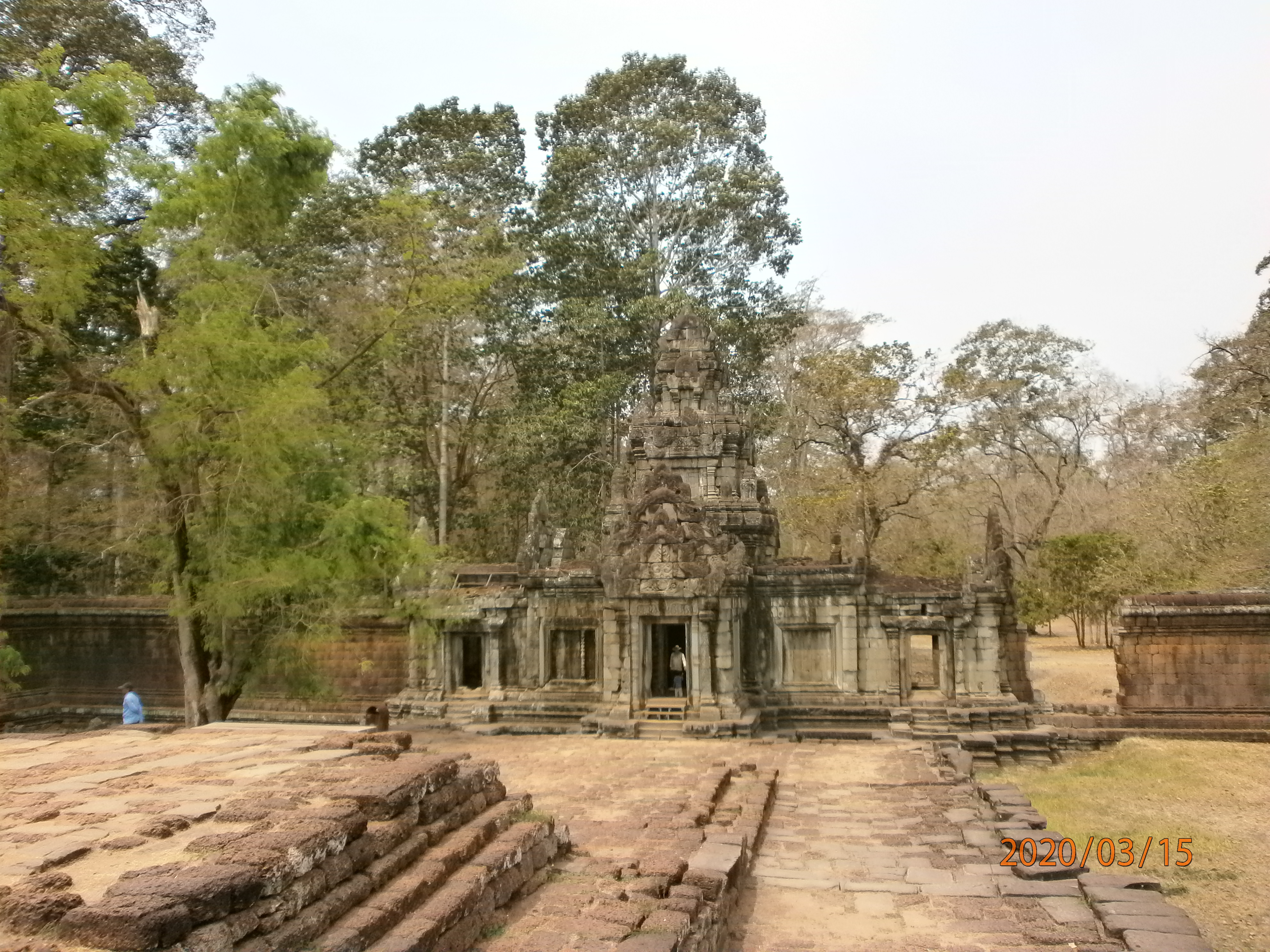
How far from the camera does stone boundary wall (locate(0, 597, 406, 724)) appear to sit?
2034cm

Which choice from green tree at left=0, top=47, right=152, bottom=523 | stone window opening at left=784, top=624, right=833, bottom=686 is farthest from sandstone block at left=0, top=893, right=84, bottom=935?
stone window opening at left=784, top=624, right=833, bottom=686

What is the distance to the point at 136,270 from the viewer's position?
24.8 metres

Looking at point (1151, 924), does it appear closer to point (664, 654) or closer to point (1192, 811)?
point (1192, 811)

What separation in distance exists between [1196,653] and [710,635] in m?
8.73

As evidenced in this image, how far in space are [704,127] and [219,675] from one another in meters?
22.0

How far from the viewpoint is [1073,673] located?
24.9m

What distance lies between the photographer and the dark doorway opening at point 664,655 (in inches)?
717

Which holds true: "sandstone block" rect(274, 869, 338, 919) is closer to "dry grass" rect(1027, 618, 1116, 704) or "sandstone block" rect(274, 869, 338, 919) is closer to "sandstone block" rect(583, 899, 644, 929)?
"sandstone block" rect(583, 899, 644, 929)

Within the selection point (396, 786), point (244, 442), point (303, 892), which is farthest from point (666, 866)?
point (244, 442)

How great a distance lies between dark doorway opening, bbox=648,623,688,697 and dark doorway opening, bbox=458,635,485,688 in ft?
11.7

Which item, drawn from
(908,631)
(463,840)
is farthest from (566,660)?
(463,840)

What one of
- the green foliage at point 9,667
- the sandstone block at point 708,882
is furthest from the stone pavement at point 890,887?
the green foliage at point 9,667
